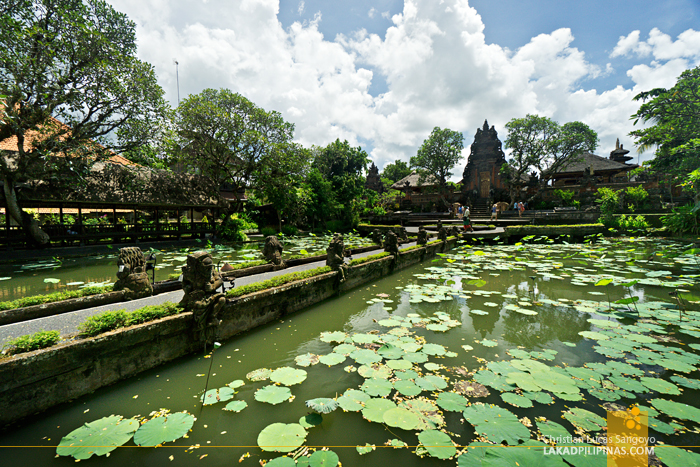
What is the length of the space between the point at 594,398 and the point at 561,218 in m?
19.4

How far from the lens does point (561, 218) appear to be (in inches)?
704

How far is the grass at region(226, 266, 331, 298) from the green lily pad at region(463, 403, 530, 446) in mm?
3477

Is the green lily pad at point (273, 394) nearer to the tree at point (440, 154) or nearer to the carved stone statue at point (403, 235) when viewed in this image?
the carved stone statue at point (403, 235)

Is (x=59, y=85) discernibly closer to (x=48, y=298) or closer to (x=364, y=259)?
(x=48, y=298)

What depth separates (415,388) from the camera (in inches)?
109

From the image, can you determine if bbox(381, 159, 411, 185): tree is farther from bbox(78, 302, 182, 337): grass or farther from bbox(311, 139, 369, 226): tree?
bbox(78, 302, 182, 337): grass

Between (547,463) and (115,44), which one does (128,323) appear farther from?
(115,44)

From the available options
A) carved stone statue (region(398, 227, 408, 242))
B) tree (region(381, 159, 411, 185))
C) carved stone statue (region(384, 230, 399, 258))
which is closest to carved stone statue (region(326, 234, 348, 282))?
carved stone statue (region(384, 230, 399, 258))

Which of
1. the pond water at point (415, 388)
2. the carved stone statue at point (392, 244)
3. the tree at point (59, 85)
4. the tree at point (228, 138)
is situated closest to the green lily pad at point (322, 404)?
the pond water at point (415, 388)

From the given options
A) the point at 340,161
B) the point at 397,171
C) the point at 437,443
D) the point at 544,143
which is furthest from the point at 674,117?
the point at 397,171

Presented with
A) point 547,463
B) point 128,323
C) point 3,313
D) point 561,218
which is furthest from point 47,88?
point 561,218

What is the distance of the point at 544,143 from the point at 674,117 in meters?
12.9

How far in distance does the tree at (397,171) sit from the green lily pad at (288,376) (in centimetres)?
4702

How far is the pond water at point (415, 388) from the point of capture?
2.14 meters
